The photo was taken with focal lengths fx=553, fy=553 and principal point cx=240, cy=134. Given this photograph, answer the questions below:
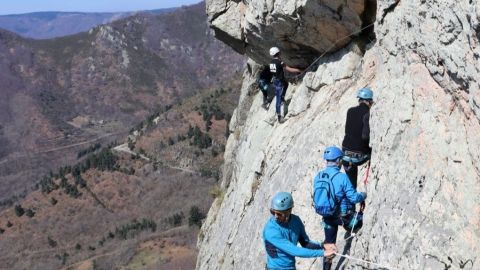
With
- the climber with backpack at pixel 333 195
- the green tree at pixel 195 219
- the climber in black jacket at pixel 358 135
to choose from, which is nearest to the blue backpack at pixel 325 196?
the climber with backpack at pixel 333 195

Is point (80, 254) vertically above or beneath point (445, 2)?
beneath

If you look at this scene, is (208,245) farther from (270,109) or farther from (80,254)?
(80,254)

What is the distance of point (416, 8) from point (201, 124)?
9077 centimetres

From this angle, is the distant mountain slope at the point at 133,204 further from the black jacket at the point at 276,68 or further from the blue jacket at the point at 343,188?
the blue jacket at the point at 343,188

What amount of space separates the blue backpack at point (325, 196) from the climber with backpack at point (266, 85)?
11.2m

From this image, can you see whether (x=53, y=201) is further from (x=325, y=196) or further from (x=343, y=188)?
(x=343, y=188)

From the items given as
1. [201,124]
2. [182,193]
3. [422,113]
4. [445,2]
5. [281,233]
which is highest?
[445,2]

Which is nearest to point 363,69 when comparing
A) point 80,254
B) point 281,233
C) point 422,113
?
point 422,113

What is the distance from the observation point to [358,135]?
1002cm

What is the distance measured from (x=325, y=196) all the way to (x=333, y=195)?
0.43 ft

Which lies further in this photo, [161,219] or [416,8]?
[161,219]

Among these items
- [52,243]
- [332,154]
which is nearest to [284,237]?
[332,154]

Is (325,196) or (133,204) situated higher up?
(325,196)

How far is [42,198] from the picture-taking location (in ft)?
302
